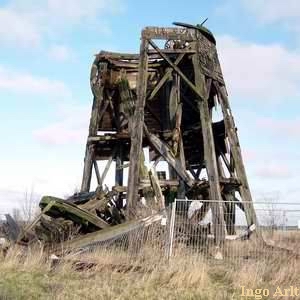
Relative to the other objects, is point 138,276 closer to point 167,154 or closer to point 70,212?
point 70,212

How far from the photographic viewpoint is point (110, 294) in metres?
7.62

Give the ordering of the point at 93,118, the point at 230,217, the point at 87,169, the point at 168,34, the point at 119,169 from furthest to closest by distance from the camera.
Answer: the point at 119,169, the point at 87,169, the point at 93,118, the point at 168,34, the point at 230,217

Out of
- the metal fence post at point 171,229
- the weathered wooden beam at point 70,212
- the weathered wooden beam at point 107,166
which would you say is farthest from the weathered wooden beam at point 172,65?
the weathered wooden beam at point 70,212

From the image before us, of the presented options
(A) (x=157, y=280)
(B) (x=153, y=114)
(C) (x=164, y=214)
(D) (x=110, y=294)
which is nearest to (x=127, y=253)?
(C) (x=164, y=214)

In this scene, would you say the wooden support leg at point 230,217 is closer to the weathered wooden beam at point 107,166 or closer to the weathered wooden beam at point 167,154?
the weathered wooden beam at point 167,154

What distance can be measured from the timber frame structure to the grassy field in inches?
87.8

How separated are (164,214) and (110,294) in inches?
146

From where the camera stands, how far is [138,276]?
9109mm

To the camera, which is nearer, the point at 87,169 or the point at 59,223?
the point at 59,223

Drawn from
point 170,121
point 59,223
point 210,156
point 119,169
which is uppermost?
point 170,121

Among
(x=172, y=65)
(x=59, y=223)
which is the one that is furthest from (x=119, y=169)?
(x=59, y=223)

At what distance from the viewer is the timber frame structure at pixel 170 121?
44.6 feet

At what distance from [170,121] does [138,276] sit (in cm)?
721

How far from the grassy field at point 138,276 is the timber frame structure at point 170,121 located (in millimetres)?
2231
